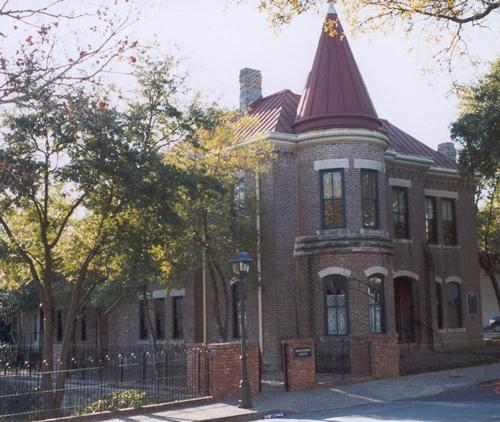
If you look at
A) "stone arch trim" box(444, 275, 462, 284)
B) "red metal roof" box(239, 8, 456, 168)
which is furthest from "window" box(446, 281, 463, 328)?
"red metal roof" box(239, 8, 456, 168)

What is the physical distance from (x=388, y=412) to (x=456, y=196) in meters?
17.7

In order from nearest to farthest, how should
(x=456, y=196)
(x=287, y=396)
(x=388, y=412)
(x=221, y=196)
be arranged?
(x=388, y=412)
(x=287, y=396)
(x=221, y=196)
(x=456, y=196)

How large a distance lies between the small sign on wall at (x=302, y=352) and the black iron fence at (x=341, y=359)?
1080 millimetres

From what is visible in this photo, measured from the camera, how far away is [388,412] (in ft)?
47.5

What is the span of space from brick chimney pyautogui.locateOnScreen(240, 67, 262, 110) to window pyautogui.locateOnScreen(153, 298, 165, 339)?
9.16 metres

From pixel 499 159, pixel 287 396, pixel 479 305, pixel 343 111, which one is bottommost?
pixel 287 396

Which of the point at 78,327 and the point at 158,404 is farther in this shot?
the point at 78,327

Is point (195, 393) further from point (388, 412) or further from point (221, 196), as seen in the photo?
point (221, 196)

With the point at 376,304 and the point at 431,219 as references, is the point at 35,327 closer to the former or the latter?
the point at 431,219

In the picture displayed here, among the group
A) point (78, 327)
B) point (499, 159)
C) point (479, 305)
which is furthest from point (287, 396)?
point (78, 327)

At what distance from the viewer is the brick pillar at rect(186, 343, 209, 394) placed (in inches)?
687

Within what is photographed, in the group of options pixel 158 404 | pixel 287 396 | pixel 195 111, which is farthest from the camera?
pixel 195 111

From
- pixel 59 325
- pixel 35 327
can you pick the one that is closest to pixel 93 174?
pixel 59 325

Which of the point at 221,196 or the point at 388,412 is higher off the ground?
the point at 221,196
